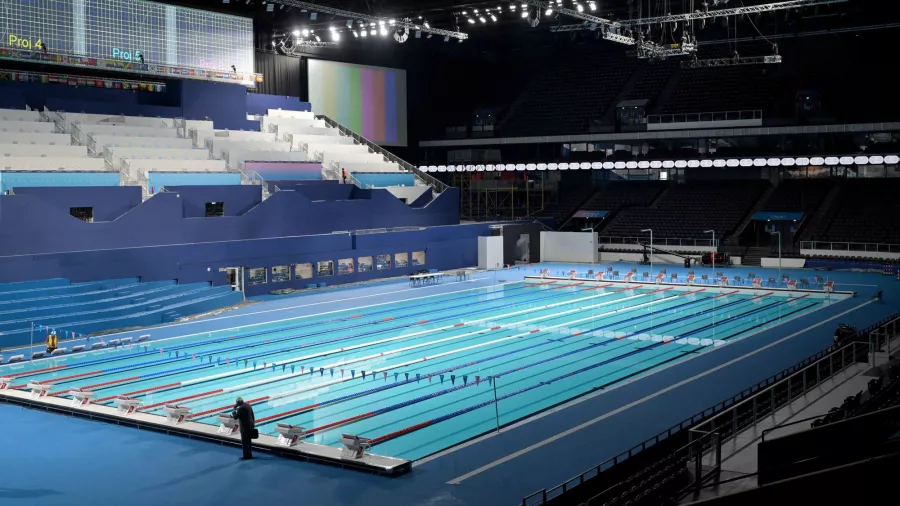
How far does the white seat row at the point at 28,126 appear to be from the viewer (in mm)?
29136

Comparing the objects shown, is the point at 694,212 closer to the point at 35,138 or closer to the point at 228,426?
the point at 35,138

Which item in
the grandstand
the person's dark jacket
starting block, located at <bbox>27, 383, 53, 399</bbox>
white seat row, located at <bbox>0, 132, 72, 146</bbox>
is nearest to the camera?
the grandstand

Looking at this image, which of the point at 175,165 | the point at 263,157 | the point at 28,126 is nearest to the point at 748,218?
the point at 263,157

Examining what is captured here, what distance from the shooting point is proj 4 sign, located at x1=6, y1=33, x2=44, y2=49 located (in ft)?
100

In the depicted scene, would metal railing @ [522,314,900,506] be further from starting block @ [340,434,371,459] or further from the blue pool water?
the blue pool water

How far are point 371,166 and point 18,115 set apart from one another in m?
14.0

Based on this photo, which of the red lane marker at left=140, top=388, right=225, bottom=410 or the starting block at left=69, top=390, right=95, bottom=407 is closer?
the starting block at left=69, top=390, right=95, bottom=407

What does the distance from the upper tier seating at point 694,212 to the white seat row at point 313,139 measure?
12.6m

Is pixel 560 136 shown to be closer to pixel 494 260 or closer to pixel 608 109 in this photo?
pixel 608 109

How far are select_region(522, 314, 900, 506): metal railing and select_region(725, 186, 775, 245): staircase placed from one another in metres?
21.8

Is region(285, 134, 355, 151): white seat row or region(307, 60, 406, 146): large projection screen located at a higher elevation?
region(307, 60, 406, 146): large projection screen

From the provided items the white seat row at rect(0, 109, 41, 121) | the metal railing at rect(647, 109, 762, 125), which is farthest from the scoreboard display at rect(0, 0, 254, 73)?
the metal railing at rect(647, 109, 762, 125)

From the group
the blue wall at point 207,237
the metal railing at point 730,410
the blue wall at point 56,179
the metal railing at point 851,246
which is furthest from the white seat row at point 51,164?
the metal railing at point 851,246

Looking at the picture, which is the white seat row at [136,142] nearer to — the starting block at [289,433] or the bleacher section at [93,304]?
the bleacher section at [93,304]
